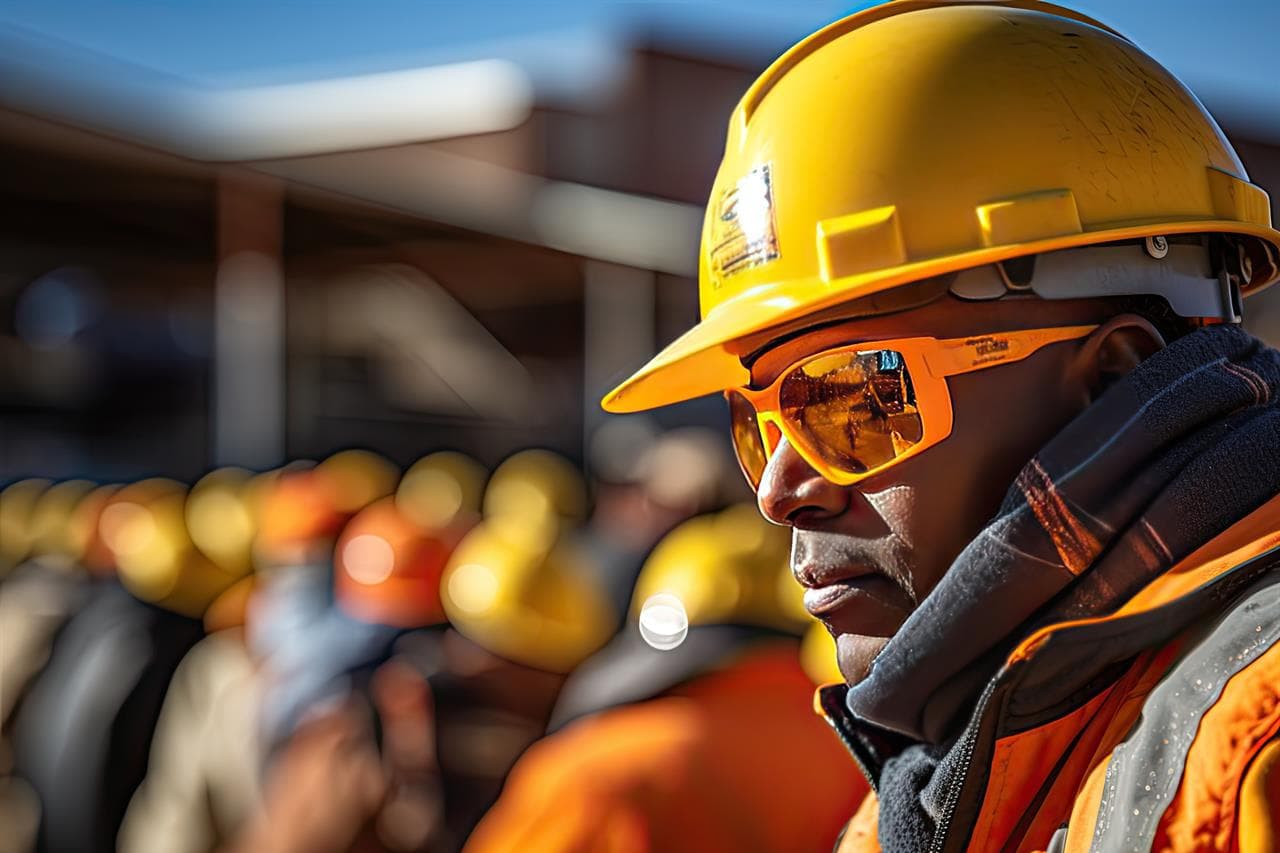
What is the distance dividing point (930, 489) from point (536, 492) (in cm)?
367

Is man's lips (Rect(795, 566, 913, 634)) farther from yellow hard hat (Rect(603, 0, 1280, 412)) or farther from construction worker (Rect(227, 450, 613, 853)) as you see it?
construction worker (Rect(227, 450, 613, 853))

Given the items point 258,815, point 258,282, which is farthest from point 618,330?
point 258,815

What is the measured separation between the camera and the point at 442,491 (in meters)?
5.55

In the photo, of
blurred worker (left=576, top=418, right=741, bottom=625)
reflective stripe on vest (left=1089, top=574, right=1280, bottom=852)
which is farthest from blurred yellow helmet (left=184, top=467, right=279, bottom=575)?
reflective stripe on vest (left=1089, top=574, right=1280, bottom=852)

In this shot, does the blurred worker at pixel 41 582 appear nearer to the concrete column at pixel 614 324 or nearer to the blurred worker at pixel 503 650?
the blurred worker at pixel 503 650

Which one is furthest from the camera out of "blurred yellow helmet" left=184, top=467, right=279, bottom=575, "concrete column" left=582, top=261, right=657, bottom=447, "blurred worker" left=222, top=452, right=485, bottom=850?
"concrete column" left=582, top=261, right=657, bottom=447

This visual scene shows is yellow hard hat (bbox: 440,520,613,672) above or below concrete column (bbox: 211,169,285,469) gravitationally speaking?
below

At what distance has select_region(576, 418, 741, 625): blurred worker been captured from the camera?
4.03 metres

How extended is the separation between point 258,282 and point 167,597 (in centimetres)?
401

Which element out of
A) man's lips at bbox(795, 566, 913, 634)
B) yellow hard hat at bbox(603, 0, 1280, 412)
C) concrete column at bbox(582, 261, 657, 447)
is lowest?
man's lips at bbox(795, 566, 913, 634)

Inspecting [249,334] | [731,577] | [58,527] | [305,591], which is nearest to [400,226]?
[249,334]

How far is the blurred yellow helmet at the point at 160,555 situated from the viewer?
5988mm

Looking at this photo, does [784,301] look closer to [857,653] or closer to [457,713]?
[857,653]

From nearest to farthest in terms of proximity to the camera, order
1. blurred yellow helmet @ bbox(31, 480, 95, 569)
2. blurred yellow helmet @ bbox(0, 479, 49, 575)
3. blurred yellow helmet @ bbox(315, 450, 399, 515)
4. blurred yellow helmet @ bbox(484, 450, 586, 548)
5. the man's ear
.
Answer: the man's ear → blurred yellow helmet @ bbox(484, 450, 586, 548) → blurred yellow helmet @ bbox(315, 450, 399, 515) → blurred yellow helmet @ bbox(31, 480, 95, 569) → blurred yellow helmet @ bbox(0, 479, 49, 575)
